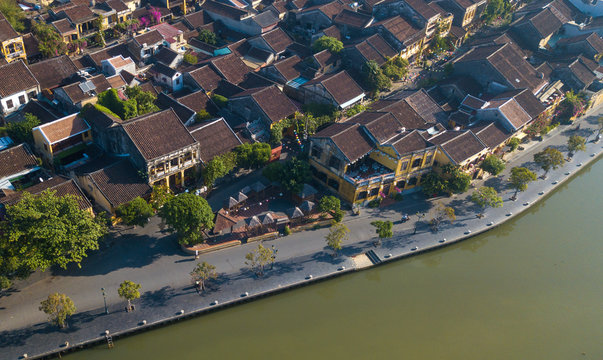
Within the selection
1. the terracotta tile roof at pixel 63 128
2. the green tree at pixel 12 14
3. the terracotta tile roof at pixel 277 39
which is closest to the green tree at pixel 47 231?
the terracotta tile roof at pixel 63 128

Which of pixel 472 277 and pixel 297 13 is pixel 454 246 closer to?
pixel 472 277

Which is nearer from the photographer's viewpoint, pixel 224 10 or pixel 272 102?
pixel 272 102

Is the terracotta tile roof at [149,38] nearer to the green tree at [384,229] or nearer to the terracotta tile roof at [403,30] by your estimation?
the terracotta tile roof at [403,30]

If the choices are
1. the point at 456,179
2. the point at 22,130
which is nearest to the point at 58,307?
the point at 22,130

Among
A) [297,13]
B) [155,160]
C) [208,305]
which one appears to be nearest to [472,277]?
[208,305]

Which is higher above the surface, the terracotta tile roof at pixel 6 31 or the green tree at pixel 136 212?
the terracotta tile roof at pixel 6 31

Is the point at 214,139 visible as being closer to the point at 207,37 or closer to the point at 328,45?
the point at 328,45
